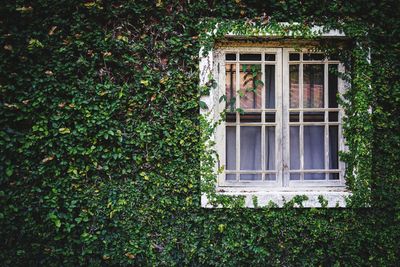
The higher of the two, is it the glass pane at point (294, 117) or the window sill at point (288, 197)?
the glass pane at point (294, 117)

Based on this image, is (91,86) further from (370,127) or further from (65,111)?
(370,127)

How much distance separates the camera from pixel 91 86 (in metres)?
3.98

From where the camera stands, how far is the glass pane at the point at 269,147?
427 centimetres

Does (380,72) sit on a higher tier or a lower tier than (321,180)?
higher

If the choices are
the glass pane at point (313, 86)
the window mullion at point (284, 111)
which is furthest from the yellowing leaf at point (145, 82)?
the glass pane at point (313, 86)

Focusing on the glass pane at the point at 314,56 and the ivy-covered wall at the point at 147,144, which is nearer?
the ivy-covered wall at the point at 147,144

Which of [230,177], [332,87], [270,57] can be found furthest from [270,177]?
[270,57]

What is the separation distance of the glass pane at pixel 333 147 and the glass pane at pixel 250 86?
921 millimetres

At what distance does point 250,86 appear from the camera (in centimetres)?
425

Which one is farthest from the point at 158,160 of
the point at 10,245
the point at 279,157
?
the point at 10,245

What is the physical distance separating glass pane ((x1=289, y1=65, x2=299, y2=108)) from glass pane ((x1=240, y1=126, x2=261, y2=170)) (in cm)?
51

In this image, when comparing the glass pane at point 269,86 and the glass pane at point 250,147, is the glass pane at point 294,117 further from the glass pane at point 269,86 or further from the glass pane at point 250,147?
the glass pane at point 250,147

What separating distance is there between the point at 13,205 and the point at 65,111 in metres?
1.15

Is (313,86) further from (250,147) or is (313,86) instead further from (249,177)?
(249,177)
